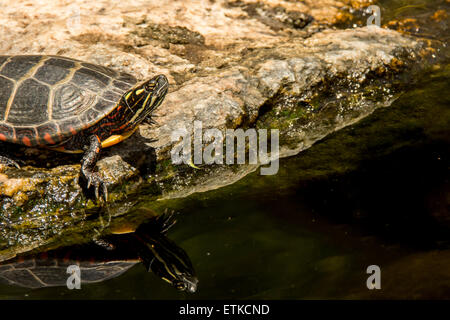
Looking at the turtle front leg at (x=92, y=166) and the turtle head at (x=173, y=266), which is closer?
the turtle head at (x=173, y=266)

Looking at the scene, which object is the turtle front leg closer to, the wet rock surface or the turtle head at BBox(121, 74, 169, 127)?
the wet rock surface

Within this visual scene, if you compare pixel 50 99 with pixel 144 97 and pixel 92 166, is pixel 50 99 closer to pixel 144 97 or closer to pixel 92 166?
pixel 92 166

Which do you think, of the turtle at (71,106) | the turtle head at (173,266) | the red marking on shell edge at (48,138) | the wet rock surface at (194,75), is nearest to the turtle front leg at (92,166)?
the turtle at (71,106)

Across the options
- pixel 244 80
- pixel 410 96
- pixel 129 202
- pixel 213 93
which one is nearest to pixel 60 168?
pixel 129 202

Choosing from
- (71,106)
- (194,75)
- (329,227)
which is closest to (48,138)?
(71,106)

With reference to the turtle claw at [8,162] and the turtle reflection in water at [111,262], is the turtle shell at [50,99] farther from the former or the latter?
the turtle reflection in water at [111,262]

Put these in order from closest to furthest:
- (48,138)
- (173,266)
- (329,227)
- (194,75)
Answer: (173,266)
(329,227)
(48,138)
(194,75)
